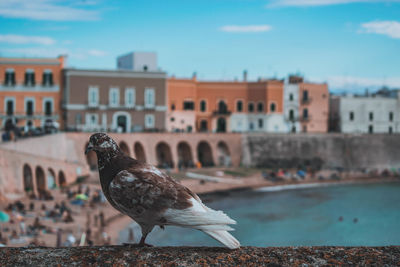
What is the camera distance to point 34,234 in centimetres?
1900

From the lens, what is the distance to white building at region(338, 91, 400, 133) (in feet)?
159

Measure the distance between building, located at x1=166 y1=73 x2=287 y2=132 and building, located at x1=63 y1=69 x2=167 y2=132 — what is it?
4490 mm

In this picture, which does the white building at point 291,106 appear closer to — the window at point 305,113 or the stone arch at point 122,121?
the window at point 305,113

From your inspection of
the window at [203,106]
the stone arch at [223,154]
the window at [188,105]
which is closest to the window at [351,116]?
Answer: the stone arch at [223,154]

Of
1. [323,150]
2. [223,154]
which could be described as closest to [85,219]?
[223,154]

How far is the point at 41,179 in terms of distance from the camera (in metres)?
26.3

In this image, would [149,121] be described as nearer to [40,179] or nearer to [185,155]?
[185,155]

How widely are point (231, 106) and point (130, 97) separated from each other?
1056 centimetres

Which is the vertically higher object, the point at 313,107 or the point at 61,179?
the point at 313,107

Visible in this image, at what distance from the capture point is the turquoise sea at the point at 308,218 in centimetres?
2267

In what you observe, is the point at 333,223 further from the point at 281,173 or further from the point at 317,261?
the point at 317,261

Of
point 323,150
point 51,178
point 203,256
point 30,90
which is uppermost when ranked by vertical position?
point 30,90

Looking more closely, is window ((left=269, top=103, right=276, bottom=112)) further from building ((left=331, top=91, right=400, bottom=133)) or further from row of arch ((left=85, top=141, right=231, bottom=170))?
building ((left=331, top=91, right=400, bottom=133))

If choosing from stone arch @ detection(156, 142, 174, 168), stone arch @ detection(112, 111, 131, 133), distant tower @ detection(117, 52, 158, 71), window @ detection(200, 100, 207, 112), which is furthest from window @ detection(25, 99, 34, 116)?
window @ detection(200, 100, 207, 112)
